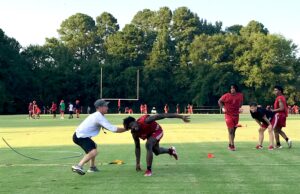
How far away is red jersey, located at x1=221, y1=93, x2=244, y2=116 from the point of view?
700 inches

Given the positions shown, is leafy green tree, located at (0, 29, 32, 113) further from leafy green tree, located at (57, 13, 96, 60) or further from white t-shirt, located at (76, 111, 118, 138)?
white t-shirt, located at (76, 111, 118, 138)

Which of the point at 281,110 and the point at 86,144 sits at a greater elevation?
the point at 281,110

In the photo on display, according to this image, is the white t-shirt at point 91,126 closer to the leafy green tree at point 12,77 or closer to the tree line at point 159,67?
the leafy green tree at point 12,77

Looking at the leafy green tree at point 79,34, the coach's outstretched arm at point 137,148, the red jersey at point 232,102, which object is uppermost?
the leafy green tree at point 79,34

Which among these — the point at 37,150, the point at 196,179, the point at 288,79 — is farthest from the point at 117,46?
the point at 196,179

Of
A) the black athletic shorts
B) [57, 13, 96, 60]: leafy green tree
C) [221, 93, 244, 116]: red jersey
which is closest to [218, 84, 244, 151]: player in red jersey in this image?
[221, 93, 244, 116]: red jersey

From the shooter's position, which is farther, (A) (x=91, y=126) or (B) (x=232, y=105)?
(B) (x=232, y=105)

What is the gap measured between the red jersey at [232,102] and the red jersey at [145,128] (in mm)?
6418

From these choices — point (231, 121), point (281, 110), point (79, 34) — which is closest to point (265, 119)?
point (281, 110)

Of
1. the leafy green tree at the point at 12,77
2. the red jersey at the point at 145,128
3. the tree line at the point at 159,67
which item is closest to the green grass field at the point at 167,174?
the red jersey at the point at 145,128

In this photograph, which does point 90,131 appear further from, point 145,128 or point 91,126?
point 145,128

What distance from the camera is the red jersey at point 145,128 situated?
38.1ft

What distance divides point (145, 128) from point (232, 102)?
674 centimetres

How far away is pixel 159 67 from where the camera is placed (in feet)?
320
